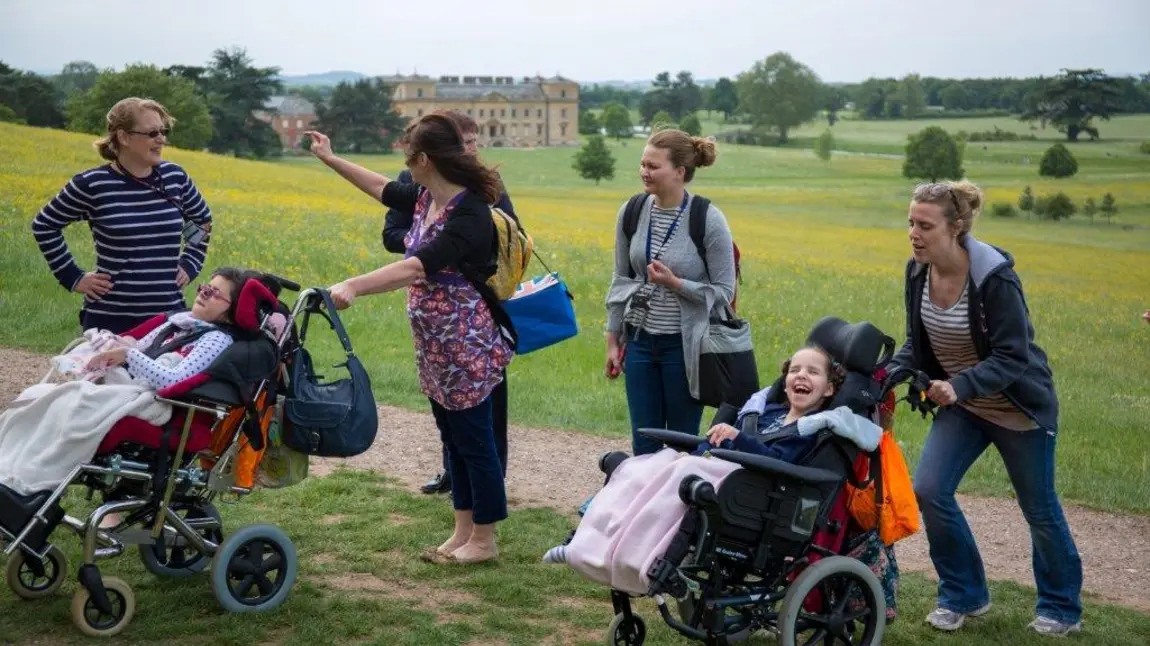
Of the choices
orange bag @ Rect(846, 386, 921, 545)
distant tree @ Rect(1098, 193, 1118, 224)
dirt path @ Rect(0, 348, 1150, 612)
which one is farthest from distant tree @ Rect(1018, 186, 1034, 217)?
orange bag @ Rect(846, 386, 921, 545)

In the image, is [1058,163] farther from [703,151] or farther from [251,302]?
[251,302]

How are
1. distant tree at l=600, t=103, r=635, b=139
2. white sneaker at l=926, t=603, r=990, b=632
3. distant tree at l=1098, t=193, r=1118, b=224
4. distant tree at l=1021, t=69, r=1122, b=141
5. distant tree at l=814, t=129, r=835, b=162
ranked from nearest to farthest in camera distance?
white sneaker at l=926, t=603, r=990, b=632 → distant tree at l=1021, t=69, r=1122, b=141 → distant tree at l=1098, t=193, r=1118, b=224 → distant tree at l=814, t=129, r=835, b=162 → distant tree at l=600, t=103, r=635, b=139

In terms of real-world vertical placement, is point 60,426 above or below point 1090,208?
above

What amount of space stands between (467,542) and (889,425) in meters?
2.18

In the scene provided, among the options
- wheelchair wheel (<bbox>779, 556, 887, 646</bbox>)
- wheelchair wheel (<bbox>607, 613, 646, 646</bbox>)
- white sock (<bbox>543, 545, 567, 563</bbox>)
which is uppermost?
white sock (<bbox>543, 545, 567, 563</bbox>)

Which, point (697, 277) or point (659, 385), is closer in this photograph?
point (697, 277)

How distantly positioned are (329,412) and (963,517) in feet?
9.02

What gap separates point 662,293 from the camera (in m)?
6.63

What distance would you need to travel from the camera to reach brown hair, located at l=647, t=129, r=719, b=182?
6.46m

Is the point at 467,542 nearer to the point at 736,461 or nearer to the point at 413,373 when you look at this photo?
the point at 736,461

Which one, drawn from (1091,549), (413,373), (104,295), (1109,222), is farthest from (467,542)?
(1109,222)

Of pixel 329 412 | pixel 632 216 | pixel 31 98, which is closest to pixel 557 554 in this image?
pixel 329 412

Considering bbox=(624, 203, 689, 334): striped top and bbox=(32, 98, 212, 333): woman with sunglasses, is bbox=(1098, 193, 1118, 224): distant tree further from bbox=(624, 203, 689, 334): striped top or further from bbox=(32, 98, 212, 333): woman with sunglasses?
bbox=(32, 98, 212, 333): woman with sunglasses

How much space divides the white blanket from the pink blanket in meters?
1.81
